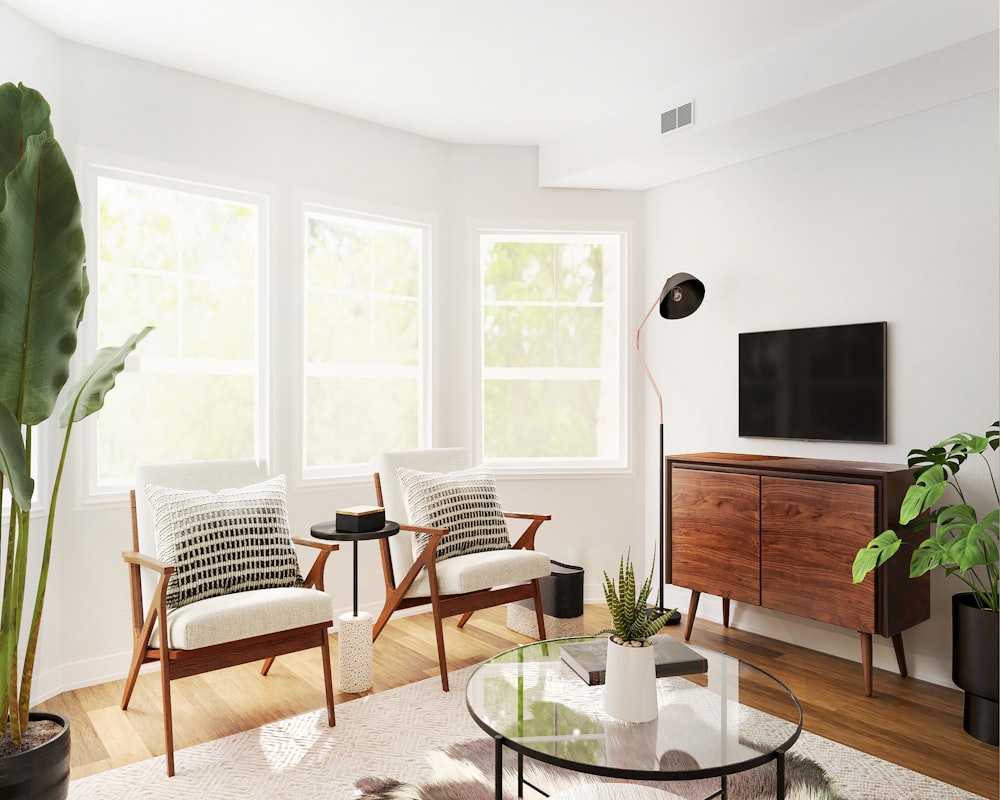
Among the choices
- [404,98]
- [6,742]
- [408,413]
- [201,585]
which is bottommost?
[6,742]

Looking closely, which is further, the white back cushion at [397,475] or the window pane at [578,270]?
the window pane at [578,270]

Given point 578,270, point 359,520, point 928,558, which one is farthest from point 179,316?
point 928,558

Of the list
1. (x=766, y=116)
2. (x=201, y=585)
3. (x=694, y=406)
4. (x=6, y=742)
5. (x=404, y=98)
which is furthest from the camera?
(x=694, y=406)

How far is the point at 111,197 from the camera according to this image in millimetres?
3342

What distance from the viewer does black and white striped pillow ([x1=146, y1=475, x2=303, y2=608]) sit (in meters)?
2.59

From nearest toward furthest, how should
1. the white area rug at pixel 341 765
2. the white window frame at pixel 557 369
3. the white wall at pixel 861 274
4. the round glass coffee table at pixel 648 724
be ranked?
the round glass coffee table at pixel 648 724, the white area rug at pixel 341 765, the white wall at pixel 861 274, the white window frame at pixel 557 369

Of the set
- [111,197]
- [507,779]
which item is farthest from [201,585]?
[111,197]

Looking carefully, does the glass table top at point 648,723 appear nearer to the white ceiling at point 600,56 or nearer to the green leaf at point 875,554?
the green leaf at point 875,554

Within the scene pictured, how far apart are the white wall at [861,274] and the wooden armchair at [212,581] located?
2369mm

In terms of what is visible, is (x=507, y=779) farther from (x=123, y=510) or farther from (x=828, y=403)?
(x=828, y=403)

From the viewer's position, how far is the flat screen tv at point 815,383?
133 inches

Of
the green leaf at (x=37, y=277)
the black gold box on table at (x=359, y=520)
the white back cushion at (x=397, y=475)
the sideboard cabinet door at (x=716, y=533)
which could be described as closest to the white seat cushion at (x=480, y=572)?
the white back cushion at (x=397, y=475)

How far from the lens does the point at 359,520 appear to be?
298 cm

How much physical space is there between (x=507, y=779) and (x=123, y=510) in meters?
2.10
